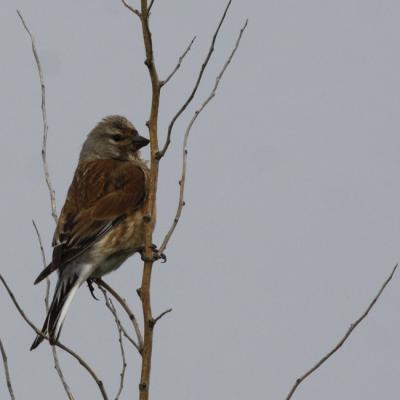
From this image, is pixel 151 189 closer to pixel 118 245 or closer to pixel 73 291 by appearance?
pixel 73 291

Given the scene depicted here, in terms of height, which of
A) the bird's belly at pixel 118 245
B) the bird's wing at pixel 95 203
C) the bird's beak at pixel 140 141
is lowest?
the bird's belly at pixel 118 245

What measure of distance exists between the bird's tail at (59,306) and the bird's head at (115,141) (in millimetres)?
1512

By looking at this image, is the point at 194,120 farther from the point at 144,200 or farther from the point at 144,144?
the point at 144,144

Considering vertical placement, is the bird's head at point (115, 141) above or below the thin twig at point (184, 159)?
above

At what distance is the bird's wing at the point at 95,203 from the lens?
5547mm

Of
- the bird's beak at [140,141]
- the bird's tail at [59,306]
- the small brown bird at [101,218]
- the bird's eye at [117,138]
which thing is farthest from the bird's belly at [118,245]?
the bird's eye at [117,138]

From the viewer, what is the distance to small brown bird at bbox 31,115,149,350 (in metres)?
5.40

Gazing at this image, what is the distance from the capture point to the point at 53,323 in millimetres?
4684

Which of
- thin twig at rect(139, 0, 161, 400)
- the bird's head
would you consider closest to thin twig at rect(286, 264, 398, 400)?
thin twig at rect(139, 0, 161, 400)

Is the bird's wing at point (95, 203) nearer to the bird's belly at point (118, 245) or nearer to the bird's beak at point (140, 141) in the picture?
the bird's belly at point (118, 245)

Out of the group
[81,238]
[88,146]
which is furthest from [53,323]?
[88,146]

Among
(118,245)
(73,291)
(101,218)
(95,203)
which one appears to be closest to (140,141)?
(95,203)

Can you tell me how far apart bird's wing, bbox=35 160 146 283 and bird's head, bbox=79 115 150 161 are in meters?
0.20

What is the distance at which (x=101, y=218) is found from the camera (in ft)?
19.0
